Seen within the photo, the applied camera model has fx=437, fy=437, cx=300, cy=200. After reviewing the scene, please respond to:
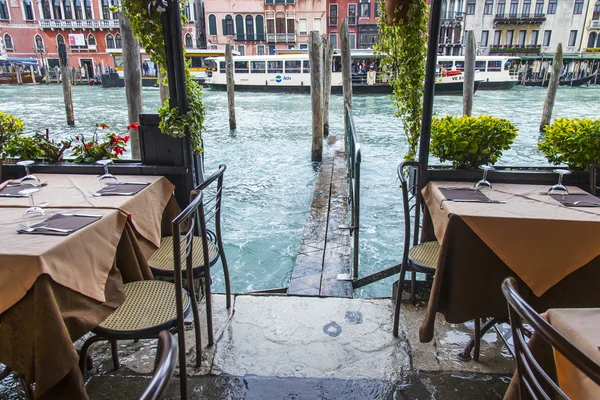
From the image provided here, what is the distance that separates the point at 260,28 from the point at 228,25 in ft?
8.51

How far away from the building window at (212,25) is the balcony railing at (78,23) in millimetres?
7370

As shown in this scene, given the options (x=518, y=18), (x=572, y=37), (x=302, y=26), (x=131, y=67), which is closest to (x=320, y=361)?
(x=131, y=67)

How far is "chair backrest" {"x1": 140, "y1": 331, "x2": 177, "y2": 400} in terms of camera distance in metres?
0.70

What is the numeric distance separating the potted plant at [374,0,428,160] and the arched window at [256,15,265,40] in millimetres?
34965

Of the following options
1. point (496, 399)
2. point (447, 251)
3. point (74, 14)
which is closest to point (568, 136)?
point (447, 251)

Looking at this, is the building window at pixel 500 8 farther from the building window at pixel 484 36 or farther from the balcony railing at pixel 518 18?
A: the building window at pixel 484 36

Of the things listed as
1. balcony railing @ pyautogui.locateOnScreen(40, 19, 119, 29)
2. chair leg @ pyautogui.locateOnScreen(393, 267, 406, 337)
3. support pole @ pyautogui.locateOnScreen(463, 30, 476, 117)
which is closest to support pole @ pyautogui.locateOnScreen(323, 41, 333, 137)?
support pole @ pyautogui.locateOnScreen(463, 30, 476, 117)

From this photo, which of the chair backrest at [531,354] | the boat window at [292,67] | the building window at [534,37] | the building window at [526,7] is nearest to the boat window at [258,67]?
the boat window at [292,67]

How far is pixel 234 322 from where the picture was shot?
Result: 244 cm

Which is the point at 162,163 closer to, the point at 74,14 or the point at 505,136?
the point at 505,136

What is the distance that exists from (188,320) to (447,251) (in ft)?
4.75

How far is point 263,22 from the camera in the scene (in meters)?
35.6

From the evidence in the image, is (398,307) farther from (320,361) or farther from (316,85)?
(316,85)

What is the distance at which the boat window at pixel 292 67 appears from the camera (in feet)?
79.0
